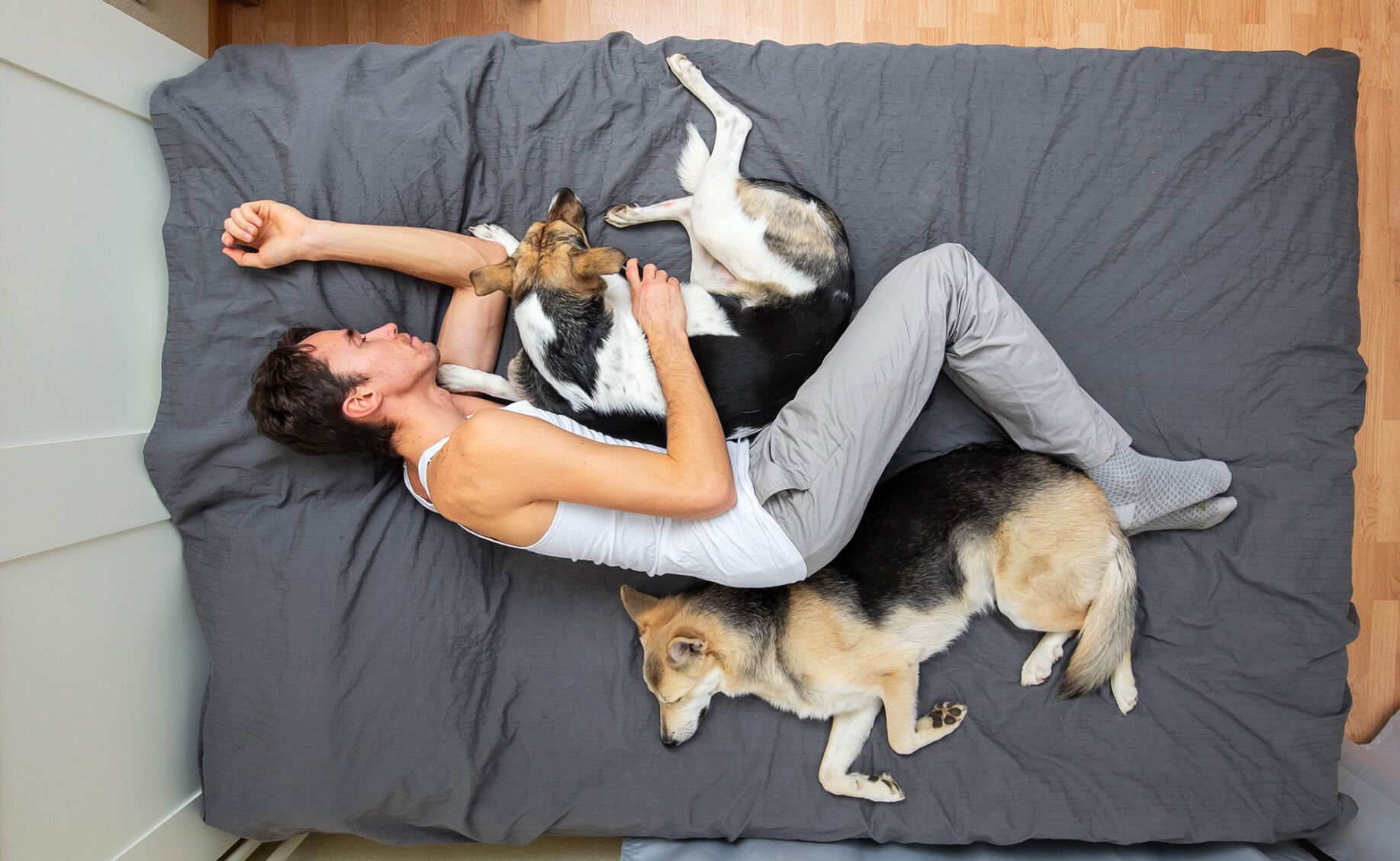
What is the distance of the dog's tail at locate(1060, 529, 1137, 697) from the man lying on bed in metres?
0.14

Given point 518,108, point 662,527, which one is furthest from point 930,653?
point 518,108

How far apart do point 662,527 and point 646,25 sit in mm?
2063

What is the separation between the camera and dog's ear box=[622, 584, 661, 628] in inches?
88.1

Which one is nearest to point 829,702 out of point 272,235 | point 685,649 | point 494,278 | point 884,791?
point 884,791

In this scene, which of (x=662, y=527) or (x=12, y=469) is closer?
(x=12, y=469)

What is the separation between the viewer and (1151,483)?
7.00 ft

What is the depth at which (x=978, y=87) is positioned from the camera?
7.47ft

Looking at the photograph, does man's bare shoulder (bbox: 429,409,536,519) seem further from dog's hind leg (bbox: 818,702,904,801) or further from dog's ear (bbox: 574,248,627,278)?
dog's hind leg (bbox: 818,702,904,801)

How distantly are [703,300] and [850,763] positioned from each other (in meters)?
1.46

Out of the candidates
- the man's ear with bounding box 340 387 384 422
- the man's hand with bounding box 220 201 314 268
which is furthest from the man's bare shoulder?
the man's hand with bounding box 220 201 314 268

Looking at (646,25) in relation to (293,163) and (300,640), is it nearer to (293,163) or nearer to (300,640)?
(293,163)

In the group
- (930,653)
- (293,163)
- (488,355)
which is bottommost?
(930,653)

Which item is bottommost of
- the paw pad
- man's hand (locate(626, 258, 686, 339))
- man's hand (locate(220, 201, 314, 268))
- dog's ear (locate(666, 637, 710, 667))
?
the paw pad

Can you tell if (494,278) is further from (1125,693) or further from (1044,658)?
(1125,693)
